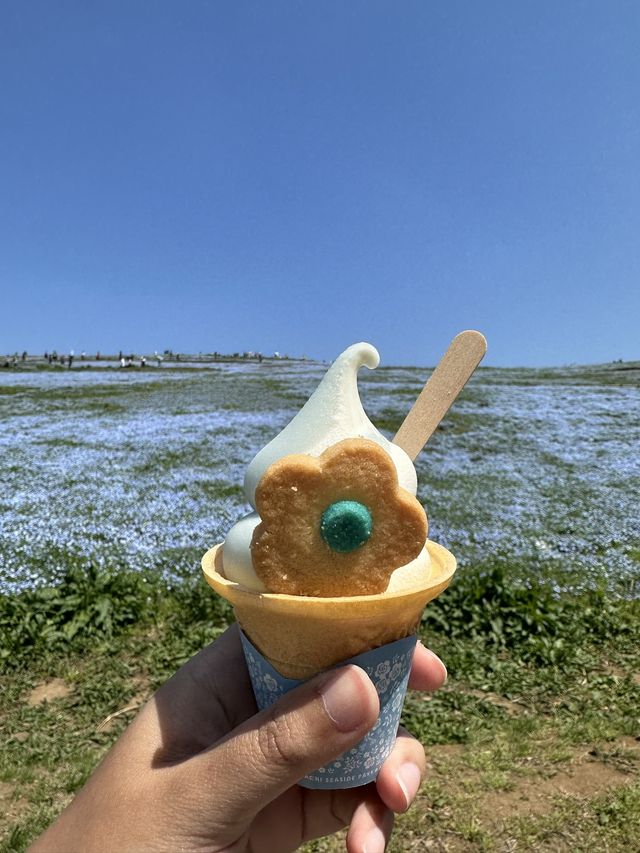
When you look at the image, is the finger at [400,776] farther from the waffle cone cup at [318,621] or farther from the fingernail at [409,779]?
the waffle cone cup at [318,621]

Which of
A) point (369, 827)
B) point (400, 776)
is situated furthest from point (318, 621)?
point (369, 827)

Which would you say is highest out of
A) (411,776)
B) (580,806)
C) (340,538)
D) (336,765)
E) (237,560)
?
(340,538)

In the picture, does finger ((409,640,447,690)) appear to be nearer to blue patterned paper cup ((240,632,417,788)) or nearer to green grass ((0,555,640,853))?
blue patterned paper cup ((240,632,417,788))

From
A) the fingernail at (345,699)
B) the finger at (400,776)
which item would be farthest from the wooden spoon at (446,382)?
the finger at (400,776)

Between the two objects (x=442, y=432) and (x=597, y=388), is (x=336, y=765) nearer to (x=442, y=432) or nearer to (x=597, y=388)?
(x=442, y=432)

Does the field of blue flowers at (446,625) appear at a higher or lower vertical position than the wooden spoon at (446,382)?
lower

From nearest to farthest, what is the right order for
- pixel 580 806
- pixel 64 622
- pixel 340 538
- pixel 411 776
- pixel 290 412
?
pixel 340 538 < pixel 411 776 < pixel 580 806 < pixel 64 622 < pixel 290 412

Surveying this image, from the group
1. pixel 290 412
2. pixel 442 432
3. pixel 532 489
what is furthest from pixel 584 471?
pixel 290 412
